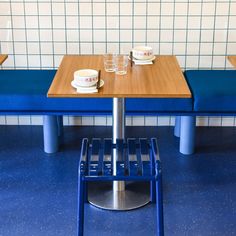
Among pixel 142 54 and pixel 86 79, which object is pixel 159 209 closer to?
pixel 86 79

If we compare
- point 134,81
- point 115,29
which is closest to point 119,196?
point 134,81

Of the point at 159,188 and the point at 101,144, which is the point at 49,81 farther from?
the point at 159,188

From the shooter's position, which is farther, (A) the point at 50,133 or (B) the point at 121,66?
(A) the point at 50,133

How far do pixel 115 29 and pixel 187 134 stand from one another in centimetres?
100

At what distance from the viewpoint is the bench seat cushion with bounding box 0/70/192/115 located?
3.59 metres

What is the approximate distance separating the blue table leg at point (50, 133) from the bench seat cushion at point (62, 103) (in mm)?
121

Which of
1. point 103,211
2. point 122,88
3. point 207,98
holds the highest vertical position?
point 122,88

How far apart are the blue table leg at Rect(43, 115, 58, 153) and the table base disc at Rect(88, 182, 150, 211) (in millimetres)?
573

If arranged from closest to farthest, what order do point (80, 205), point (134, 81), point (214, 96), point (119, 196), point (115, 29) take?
point (80, 205) < point (134, 81) < point (119, 196) < point (214, 96) < point (115, 29)

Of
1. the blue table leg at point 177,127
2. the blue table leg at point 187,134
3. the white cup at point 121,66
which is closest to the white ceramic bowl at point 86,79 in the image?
the white cup at point 121,66

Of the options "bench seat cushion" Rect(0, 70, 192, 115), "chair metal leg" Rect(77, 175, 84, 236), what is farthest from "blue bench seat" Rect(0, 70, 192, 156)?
"chair metal leg" Rect(77, 175, 84, 236)

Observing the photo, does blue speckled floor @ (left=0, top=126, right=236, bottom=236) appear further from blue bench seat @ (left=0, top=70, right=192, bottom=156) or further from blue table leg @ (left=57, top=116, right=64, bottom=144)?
blue bench seat @ (left=0, top=70, right=192, bottom=156)

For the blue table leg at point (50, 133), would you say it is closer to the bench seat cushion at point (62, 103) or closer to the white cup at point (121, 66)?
the bench seat cushion at point (62, 103)

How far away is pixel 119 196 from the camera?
3244mm
